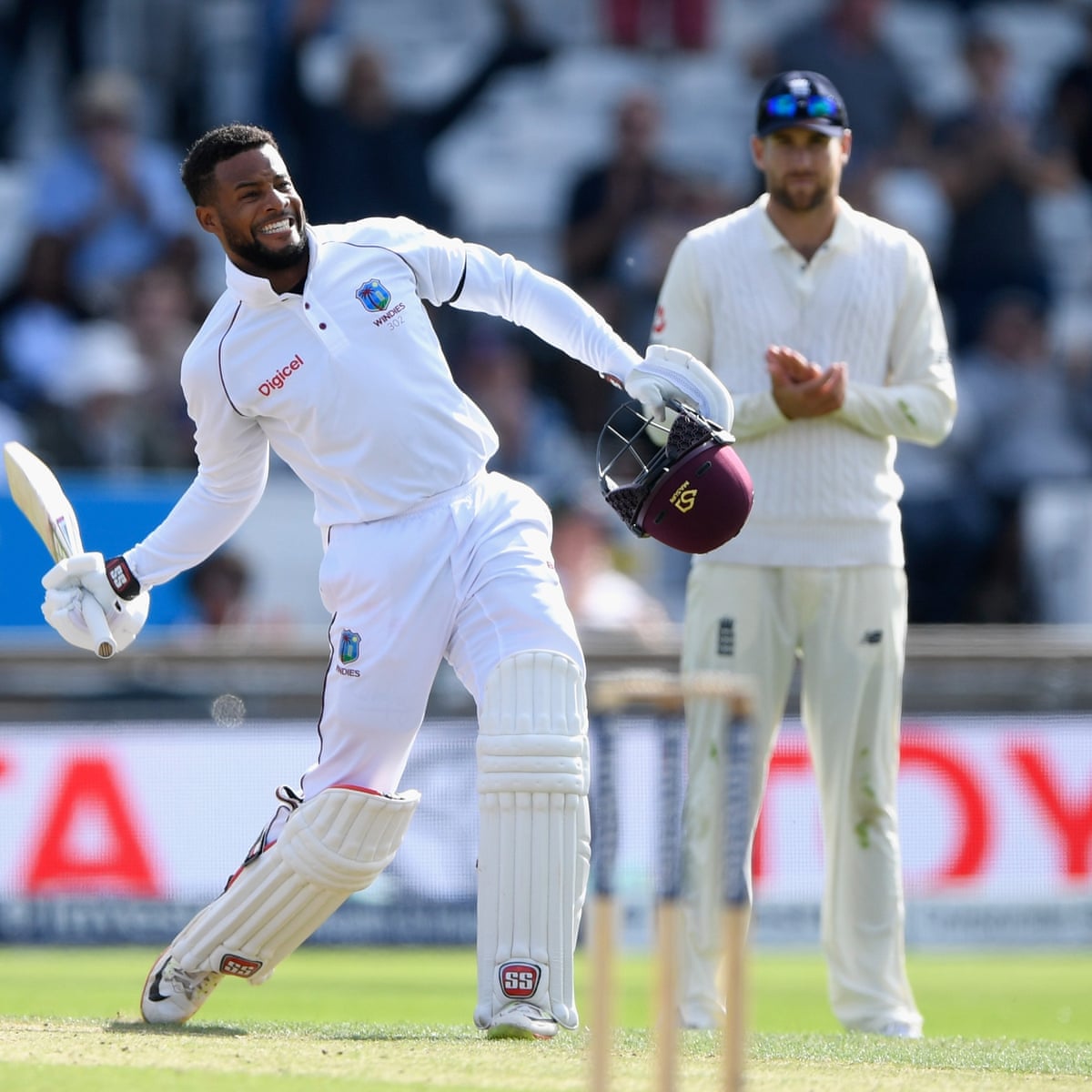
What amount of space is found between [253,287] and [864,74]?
8.99 metres

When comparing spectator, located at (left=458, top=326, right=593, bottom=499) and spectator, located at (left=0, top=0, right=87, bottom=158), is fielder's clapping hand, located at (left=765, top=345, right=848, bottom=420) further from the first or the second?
spectator, located at (left=0, top=0, right=87, bottom=158)

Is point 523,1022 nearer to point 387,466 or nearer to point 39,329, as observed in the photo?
point 387,466

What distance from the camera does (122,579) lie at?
4559 millimetres

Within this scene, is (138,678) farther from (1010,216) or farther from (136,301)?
(1010,216)

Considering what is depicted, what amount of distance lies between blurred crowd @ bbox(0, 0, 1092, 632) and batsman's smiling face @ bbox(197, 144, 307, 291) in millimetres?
4580

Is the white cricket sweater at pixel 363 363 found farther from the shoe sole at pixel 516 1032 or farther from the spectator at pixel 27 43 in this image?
the spectator at pixel 27 43

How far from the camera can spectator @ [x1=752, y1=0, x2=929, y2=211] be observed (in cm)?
1256

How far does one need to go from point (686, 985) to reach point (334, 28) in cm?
924

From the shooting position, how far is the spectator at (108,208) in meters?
11.2

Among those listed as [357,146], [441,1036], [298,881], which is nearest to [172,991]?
[298,881]

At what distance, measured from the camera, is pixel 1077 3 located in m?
14.1

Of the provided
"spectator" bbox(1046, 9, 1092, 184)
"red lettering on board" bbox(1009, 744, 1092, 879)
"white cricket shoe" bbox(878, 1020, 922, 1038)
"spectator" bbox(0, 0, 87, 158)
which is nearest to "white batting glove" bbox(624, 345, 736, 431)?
"white cricket shoe" bbox(878, 1020, 922, 1038)

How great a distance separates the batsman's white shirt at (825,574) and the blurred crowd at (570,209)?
12.3 feet

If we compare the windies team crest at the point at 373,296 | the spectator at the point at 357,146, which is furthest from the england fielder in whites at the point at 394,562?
the spectator at the point at 357,146
